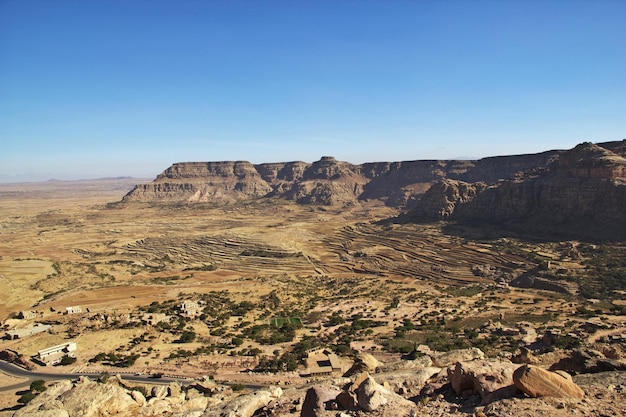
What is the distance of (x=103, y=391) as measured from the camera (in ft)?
61.0

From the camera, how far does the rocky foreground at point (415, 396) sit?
1192 centimetres

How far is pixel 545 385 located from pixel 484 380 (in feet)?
6.97

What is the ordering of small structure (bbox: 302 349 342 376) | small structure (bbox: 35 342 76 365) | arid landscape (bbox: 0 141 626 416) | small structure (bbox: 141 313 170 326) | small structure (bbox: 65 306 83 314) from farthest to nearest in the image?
small structure (bbox: 65 306 83 314)
small structure (bbox: 141 313 170 326)
small structure (bbox: 35 342 76 365)
small structure (bbox: 302 349 342 376)
arid landscape (bbox: 0 141 626 416)

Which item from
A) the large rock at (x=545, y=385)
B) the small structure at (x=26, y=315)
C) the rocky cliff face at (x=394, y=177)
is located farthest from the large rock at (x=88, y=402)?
the rocky cliff face at (x=394, y=177)

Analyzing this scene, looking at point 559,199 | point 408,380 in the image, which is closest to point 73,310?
point 408,380

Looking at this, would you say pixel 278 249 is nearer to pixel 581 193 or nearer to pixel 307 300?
pixel 307 300

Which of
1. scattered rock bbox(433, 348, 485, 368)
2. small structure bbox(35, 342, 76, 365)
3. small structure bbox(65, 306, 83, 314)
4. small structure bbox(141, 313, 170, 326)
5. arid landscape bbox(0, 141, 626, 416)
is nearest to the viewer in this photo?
arid landscape bbox(0, 141, 626, 416)

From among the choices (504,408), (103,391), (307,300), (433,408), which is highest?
(504,408)

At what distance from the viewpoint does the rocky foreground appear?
11922mm

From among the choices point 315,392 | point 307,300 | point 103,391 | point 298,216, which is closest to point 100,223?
point 298,216

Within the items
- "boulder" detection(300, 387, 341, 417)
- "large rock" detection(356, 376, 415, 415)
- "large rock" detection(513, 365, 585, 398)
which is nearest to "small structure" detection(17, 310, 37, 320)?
"boulder" detection(300, 387, 341, 417)

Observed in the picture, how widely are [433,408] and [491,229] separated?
259 ft

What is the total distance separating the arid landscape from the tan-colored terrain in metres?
0.36

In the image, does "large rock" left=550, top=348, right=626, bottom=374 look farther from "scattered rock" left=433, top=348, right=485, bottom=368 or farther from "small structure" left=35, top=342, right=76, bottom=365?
"small structure" left=35, top=342, right=76, bottom=365
